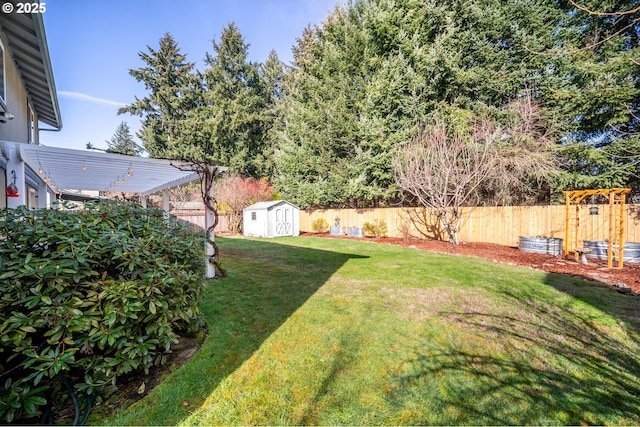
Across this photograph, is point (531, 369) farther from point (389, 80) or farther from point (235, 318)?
point (389, 80)

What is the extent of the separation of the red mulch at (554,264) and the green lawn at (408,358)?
1.03 m

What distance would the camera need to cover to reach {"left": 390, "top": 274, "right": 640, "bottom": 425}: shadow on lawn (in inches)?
82.4

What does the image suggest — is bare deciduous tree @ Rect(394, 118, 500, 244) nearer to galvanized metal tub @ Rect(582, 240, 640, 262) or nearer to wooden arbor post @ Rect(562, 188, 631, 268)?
wooden arbor post @ Rect(562, 188, 631, 268)

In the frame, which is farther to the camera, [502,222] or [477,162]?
[502,222]

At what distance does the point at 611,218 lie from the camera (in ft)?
22.3

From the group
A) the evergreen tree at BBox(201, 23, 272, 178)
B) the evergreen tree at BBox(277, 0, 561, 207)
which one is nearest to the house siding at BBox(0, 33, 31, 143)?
the evergreen tree at BBox(277, 0, 561, 207)

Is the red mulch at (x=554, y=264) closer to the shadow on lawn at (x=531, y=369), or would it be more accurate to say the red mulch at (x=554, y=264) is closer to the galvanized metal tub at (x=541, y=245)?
the galvanized metal tub at (x=541, y=245)

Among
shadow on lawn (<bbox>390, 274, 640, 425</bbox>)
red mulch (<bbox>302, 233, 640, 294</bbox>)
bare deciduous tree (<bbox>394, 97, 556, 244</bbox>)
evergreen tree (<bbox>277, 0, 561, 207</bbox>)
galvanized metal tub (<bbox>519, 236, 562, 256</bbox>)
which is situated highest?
evergreen tree (<bbox>277, 0, 561, 207</bbox>)

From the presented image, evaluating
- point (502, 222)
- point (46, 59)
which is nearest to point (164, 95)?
point (46, 59)

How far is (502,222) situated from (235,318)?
10777 millimetres

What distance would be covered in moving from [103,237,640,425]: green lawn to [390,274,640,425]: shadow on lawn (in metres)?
0.01

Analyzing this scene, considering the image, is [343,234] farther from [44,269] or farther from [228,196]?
[44,269]

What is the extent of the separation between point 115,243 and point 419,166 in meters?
9.99

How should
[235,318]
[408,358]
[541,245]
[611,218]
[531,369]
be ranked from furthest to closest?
[541,245] < [611,218] < [235,318] < [408,358] < [531,369]
